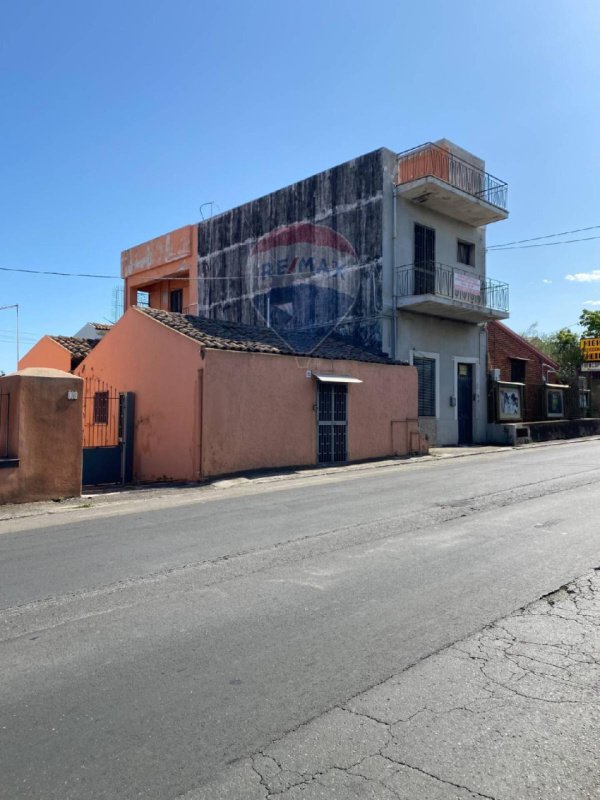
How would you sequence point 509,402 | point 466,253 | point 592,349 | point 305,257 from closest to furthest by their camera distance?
1. point 305,257
2. point 466,253
3. point 509,402
4. point 592,349

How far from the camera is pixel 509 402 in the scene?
25.7 metres

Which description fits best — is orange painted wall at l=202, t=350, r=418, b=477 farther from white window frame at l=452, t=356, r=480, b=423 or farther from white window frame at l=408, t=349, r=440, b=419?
white window frame at l=452, t=356, r=480, b=423

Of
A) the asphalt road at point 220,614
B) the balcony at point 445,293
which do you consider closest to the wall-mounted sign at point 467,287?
A: the balcony at point 445,293

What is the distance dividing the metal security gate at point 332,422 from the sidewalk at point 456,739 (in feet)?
42.6

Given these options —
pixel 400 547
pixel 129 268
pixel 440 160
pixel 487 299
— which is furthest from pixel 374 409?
pixel 129 268

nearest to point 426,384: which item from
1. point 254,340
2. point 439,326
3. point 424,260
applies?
point 439,326

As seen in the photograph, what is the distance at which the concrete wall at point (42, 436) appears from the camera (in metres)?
11.0

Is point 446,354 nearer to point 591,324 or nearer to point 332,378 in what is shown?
point 332,378

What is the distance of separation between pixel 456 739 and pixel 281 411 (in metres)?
13.0

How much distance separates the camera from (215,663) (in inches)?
150

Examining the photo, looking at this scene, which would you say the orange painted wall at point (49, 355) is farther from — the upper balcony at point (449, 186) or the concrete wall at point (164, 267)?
the upper balcony at point (449, 186)

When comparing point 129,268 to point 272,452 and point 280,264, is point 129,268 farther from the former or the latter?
point 272,452

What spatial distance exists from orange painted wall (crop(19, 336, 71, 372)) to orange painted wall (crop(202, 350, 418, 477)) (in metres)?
9.60

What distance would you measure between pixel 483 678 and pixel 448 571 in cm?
217
